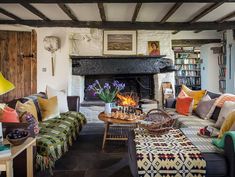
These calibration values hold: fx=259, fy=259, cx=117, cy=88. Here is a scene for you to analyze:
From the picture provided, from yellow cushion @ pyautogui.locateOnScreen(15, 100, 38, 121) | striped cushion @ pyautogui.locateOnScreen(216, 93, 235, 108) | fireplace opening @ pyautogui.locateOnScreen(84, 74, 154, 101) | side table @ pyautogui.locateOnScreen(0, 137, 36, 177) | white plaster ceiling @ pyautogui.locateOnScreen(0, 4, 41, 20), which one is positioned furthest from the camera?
fireplace opening @ pyautogui.locateOnScreen(84, 74, 154, 101)

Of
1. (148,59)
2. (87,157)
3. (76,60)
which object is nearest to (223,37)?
(148,59)

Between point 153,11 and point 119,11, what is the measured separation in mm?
625

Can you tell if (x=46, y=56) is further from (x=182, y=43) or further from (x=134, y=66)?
(x=182, y=43)

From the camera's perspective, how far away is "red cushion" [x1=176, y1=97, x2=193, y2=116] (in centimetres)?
434

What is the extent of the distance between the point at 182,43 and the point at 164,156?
6.38 meters

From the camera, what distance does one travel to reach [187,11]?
15.5ft

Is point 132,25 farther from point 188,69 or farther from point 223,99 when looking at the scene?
point 188,69

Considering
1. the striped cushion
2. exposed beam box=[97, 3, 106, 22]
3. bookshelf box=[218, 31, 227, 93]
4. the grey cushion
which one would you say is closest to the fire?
the grey cushion

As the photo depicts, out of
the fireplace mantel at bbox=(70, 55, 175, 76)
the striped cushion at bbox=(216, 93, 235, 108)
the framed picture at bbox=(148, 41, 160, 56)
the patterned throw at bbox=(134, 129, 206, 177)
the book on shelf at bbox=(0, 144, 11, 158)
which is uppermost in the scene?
the framed picture at bbox=(148, 41, 160, 56)

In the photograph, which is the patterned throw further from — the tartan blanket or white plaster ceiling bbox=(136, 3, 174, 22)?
white plaster ceiling bbox=(136, 3, 174, 22)

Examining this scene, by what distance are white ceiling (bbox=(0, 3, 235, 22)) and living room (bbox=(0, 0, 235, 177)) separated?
0.02 meters

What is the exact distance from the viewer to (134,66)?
20.1ft

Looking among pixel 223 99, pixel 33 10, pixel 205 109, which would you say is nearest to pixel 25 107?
pixel 33 10

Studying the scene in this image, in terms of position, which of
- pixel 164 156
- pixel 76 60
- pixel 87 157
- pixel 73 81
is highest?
pixel 76 60
